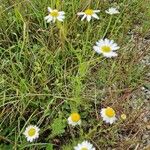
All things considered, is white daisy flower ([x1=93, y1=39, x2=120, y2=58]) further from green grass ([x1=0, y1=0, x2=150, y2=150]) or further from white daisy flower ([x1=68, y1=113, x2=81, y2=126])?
white daisy flower ([x1=68, y1=113, x2=81, y2=126])

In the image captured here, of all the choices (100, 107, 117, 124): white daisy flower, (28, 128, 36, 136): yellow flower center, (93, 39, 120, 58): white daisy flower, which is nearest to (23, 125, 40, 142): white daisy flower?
(28, 128, 36, 136): yellow flower center

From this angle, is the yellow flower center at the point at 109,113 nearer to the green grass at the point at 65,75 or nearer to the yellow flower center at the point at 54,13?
the green grass at the point at 65,75

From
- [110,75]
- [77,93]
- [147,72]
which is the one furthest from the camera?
[147,72]

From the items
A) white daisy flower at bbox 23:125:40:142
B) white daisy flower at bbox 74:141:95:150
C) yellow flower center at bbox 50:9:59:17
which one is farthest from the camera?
yellow flower center at bbox 50:9:59:17

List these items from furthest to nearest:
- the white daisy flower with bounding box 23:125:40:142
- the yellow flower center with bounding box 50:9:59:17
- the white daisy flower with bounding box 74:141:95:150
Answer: the yellow flower center with bounding box 50:9:59:17
the white daisy flower with bounding box 23:125:40:142
the white daisy flower with bounding box 74:141:95:150

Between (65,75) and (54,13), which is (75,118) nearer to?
(65,75)

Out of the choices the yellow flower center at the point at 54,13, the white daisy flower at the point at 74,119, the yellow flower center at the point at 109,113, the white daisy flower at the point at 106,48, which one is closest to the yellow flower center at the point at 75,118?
the white daisy flower at the point at 74,119

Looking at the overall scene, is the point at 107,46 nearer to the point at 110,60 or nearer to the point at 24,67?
the point at 110,60

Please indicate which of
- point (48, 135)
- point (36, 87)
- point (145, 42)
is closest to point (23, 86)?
point (36, 87)
